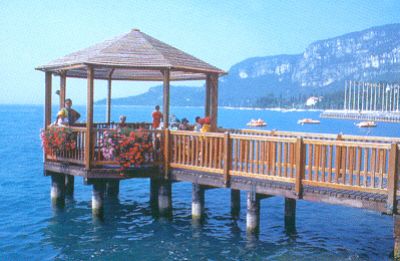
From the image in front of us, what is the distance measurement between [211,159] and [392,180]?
16.0 feet

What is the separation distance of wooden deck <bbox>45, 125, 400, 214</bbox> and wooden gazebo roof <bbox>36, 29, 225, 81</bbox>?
1.91m

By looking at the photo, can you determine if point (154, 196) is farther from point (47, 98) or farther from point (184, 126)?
point (47, 98)

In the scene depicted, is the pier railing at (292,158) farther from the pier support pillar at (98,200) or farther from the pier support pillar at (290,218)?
the pier support pillar at (98,200)

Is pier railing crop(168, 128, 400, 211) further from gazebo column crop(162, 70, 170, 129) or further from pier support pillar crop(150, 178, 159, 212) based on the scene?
pier support pillar crop(150, 178, 159, 212)

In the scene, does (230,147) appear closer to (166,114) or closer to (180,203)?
(166,114)

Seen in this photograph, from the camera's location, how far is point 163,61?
48.1 ft

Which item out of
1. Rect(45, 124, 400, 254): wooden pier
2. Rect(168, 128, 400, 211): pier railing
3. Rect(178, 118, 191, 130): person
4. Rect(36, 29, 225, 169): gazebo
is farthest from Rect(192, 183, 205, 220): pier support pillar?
Rect(178, 118, 191, 130): person

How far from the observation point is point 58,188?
17.3 m

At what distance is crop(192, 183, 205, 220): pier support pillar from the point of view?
569 inches

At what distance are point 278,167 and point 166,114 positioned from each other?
4.02m

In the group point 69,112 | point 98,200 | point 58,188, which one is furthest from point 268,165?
point 58,188

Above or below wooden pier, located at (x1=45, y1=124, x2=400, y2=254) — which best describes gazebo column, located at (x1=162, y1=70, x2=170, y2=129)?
above

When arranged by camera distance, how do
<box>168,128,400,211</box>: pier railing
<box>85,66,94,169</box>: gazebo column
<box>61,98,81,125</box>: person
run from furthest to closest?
<box>61,98,81,125</box>: person
<box>85,66,94,169</box>: gazebo column
<box>168,128,400,211</box>: pier railing

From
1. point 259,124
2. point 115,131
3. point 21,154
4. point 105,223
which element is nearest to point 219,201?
point 105,223
